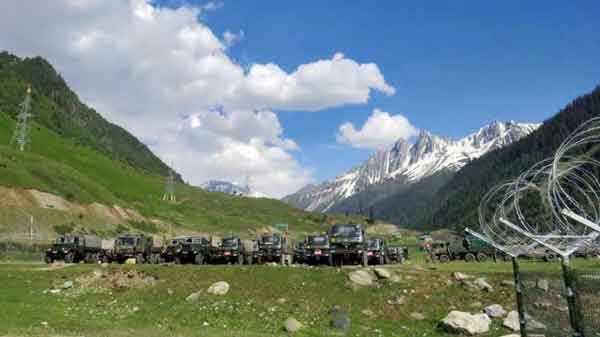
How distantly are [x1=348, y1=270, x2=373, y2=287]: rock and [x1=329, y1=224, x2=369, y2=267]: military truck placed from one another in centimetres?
973

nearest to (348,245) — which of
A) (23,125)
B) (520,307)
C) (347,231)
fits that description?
(347,231)

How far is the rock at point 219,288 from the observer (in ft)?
96.1

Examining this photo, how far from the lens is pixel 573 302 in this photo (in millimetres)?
10555

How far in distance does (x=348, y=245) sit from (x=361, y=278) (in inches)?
439

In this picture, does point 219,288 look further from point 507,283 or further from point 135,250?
point 135,250

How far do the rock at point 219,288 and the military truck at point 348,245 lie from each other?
12650 millimetres

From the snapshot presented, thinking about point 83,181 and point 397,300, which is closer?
point 397,300

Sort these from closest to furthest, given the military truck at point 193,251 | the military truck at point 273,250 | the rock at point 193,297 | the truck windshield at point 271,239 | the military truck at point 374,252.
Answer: the rock at point 193,297 → the military truck at point 374,252 → the military truck at point 273,250 → the military truck at point 193,251 → the truck windshield at point 271,239

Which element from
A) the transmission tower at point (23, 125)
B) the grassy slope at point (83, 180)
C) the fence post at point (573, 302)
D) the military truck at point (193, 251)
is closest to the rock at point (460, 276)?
the fence post at point (573, 302)

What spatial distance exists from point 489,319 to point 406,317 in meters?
3.71

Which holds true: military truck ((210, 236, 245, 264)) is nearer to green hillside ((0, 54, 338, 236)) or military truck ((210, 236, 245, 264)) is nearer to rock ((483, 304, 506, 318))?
rock ((483, 304, 506, 318))

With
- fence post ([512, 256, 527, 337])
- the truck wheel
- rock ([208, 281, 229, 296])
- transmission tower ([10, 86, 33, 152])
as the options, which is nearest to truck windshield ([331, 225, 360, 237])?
rock ([208, 281, 229, 296])

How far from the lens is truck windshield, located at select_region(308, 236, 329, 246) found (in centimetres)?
4244

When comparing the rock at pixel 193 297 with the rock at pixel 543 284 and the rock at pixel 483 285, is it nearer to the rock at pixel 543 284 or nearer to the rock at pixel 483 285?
the rock at pixel 483 285
